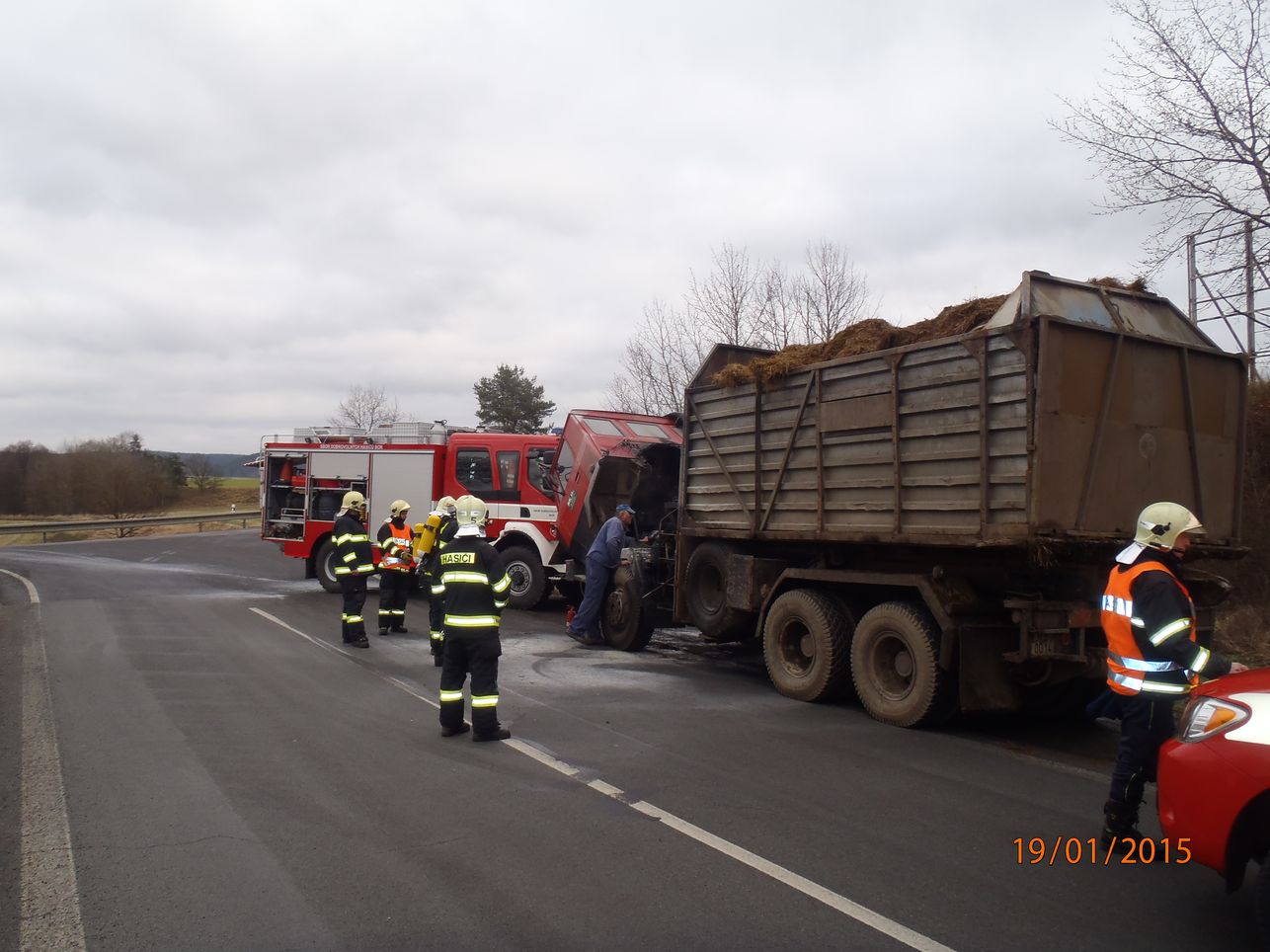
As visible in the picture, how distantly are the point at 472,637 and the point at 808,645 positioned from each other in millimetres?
3200

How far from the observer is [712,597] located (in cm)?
982

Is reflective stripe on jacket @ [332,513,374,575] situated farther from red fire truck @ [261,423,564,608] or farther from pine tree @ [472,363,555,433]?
pine tree @ [472,363,555,433]

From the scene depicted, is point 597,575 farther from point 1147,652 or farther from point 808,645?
point 1147,652

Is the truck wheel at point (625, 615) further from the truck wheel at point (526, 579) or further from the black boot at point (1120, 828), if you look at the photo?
the black boot at point (1120, 828)

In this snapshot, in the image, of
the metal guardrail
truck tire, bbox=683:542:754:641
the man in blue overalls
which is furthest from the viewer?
the metal guardrail

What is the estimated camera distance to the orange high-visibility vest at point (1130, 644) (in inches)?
173

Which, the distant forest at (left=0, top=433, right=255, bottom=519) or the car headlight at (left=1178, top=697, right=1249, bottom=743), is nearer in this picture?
the car headlight at (left=1178, top=697, right=1249, bottom=743)

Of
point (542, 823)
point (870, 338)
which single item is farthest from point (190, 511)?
point (542, 823)

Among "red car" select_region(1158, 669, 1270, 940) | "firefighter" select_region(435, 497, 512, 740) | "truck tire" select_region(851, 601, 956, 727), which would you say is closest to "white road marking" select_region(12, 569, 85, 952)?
"firefighter" select_region(435, 497, 512, 740)

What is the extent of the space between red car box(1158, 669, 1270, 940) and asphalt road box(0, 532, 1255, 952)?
1.36 ft

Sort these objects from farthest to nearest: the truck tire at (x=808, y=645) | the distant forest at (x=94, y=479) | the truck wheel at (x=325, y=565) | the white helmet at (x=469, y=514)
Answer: the distant forest at (x=94, y=479) < the truck wheel at (x=325, y=565) < the truck tire at (x=808, y=645) < the white helmet at (x=469, y=514)

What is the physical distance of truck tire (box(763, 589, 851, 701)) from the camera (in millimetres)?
7973

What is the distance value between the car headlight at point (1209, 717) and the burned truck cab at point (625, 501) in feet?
24.4

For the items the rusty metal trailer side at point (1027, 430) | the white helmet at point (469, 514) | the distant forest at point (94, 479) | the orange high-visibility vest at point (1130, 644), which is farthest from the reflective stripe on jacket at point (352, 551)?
the distant forest at point (94, 479)
